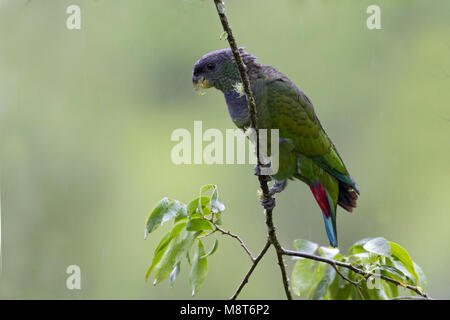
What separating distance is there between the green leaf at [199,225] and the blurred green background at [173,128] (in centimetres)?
437

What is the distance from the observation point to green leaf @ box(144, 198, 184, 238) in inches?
56.0

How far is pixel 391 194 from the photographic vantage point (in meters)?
6.40

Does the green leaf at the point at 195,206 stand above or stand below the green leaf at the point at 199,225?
above

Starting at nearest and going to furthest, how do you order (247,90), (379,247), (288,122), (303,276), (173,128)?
(247,90), (379,247), (303,276), (288,122), (173,128)

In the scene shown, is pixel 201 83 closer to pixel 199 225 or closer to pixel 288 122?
pixel 288 122

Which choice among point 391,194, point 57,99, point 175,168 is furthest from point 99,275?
point 391,194

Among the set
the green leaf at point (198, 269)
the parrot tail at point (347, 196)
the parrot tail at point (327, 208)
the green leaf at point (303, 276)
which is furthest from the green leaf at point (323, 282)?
the parrot tail at point (347, 196)

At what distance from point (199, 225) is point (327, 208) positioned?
37.3 inches

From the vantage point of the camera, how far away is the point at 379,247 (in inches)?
57.8

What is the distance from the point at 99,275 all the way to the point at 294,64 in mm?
3978

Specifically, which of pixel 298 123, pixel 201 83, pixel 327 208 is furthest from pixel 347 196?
pixel 201 83

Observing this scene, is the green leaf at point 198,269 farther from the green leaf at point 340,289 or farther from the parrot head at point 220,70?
the parrot head at point 220,70

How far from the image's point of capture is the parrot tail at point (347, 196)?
227 cm

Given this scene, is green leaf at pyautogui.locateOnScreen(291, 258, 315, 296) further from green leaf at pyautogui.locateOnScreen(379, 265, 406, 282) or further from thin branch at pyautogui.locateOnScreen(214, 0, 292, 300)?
green leaf at pyautogui.locateOnScreen(379, 265, 406, 282)
